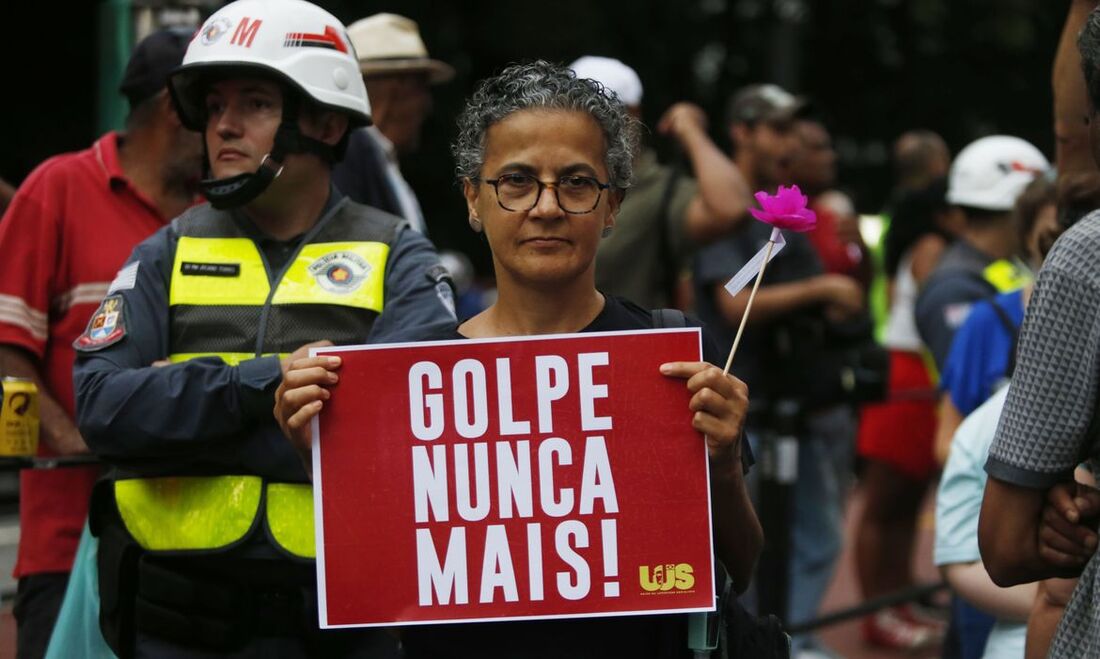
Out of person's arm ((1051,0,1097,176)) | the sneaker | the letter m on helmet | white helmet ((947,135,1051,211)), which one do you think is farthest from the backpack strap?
the sneaker

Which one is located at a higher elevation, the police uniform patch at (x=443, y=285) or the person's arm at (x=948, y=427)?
the police uniform patch at (x=443, y=285)

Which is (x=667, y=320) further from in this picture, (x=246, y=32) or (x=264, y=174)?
(x=246, y=32)

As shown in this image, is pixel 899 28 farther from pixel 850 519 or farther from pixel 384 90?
pixel 384 90

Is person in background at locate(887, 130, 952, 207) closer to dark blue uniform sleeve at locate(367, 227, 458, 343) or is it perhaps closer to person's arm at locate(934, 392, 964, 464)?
person's arm at locate(934, 392, 964, 464)

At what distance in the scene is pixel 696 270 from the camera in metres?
7.18

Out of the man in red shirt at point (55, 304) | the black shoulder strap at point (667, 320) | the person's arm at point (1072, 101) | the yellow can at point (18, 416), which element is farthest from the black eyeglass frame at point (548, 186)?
the man in red shirt at point (55, 304)

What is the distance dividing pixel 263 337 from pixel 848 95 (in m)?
13.2

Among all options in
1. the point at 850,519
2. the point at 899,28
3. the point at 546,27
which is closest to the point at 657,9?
the point at 546,27

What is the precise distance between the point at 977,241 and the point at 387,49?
261cm

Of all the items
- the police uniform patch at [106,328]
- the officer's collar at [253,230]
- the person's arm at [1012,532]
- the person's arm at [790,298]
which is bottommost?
the person's arm at [790,298]

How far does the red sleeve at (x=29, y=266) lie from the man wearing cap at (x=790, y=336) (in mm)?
2907

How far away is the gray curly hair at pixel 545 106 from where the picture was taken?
3193 mm

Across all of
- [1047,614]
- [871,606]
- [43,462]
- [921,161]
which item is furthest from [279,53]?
[921,161]

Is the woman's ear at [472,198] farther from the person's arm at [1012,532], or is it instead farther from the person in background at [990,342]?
the person in background at [990,342]
